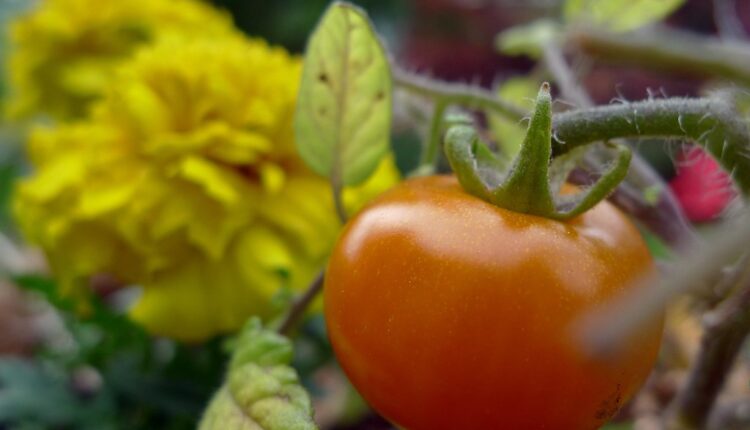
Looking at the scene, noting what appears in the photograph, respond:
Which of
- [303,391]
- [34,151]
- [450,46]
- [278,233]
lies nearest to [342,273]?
[303,391]

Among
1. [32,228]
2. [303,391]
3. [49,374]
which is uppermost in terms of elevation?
[303,391]

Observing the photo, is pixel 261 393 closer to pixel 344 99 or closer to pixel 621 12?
pixel 344 99

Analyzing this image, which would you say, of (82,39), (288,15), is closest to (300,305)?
(82,39)

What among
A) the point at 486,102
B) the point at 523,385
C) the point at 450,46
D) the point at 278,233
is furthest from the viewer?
the point at 450,46

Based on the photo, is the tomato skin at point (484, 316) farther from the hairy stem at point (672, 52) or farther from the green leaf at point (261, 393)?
the hairy stem at point (672, 52)

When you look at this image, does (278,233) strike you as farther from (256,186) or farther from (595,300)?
(595,300)

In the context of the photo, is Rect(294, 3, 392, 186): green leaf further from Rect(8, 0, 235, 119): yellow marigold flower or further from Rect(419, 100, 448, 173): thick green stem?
Rect(8, 0, 235, 119): yellow marigold flower

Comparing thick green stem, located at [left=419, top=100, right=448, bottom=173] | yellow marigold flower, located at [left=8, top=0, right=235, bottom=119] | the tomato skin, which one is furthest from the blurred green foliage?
the tomato skin
